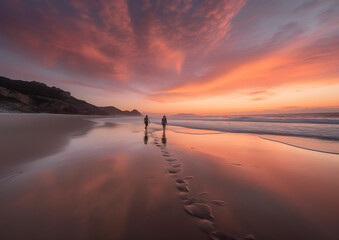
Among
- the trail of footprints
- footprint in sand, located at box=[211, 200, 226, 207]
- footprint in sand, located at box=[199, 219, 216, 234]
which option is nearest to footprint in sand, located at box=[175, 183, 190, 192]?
the trail of footprints

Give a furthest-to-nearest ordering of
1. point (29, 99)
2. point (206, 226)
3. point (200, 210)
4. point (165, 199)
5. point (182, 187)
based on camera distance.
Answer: point (29, 99) → point (182, 187) → point (165, 199) → point (200, 210) → point (206, 226)

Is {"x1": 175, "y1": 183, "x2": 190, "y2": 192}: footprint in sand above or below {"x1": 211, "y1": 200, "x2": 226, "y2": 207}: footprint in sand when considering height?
below

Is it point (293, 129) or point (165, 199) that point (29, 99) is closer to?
point (165, 199)

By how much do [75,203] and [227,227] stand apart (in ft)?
10.6

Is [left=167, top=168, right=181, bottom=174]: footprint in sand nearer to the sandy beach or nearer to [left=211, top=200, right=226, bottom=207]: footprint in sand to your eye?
the sandy beach

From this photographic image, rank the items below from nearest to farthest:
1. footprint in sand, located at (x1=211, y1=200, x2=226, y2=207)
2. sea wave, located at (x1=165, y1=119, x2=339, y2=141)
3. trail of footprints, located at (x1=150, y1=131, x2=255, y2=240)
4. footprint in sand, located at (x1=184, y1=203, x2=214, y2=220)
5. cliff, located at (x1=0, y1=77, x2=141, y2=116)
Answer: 1. trail of footprints, located at (x1=150, y1=131, x2=255, y2=240)
2. footprint in sand, located at (x1=184, y1=203, x2=214, y2=220)
3. footprint in sand, located at (x1=211, y1=200, x2=226, y2=207)
4. sea wave, located at (x1=165, y1=119, x2=339, y2=141)
5. cliff, located at (x1=0, y1=77, x2=141, y2=116)

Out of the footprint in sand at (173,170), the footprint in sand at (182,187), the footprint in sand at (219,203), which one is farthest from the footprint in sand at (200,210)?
the footprint in sand at (173,170)

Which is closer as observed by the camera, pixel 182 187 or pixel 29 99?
pixel 182 187

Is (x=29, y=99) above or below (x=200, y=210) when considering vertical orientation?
above

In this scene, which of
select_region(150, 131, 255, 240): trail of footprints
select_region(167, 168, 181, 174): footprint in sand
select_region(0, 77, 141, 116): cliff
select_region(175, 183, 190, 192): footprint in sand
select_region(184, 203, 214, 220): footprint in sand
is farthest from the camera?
select_region(0, 77, 141, 116): cliff

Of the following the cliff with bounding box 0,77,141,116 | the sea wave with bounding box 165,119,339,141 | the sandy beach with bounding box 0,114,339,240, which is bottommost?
the sandy beach with bounding box 0,114,339,240

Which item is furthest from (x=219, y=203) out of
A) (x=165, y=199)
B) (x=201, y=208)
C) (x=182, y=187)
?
(x=165, y=199)

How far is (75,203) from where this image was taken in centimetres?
285

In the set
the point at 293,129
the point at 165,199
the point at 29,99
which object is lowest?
the point at 165,199
